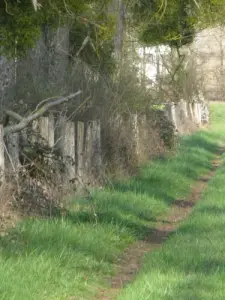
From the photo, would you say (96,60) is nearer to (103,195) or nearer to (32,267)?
(103,195)

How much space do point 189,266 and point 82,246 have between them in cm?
149

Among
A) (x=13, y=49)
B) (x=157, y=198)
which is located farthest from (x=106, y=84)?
(x=13, y=49)

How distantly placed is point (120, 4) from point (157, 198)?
7.96 metres

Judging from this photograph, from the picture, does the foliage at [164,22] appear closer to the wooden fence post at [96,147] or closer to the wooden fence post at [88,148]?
the wooden fence post at [96,147]

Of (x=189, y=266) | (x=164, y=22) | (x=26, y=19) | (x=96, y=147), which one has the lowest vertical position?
(x=189, y=266)

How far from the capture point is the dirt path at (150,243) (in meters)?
9.68

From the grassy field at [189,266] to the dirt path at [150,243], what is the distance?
0.24 meters

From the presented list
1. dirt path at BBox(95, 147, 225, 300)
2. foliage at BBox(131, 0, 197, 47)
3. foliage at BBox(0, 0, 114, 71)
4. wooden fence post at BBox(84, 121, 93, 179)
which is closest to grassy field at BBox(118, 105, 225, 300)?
dirt path at BBox(95, 147, 225, 300)

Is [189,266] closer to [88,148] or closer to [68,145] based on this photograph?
Result: [68,145]

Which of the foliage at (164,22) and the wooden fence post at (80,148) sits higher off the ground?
the foliage at (164,22)

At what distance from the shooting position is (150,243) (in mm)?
12312

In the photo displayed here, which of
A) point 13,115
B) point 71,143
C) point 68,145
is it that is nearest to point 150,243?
point 13,115

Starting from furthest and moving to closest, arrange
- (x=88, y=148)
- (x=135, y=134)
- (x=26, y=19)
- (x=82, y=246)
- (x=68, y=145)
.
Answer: (x=135, y=134) < (x=88, y=148) < (x=68, y=145) < (x=26, y=19) < (x=82, y=246)

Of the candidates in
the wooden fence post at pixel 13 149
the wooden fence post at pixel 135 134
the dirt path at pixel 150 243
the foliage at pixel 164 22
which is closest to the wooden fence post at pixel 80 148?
the dirt path at pixel 150 243
